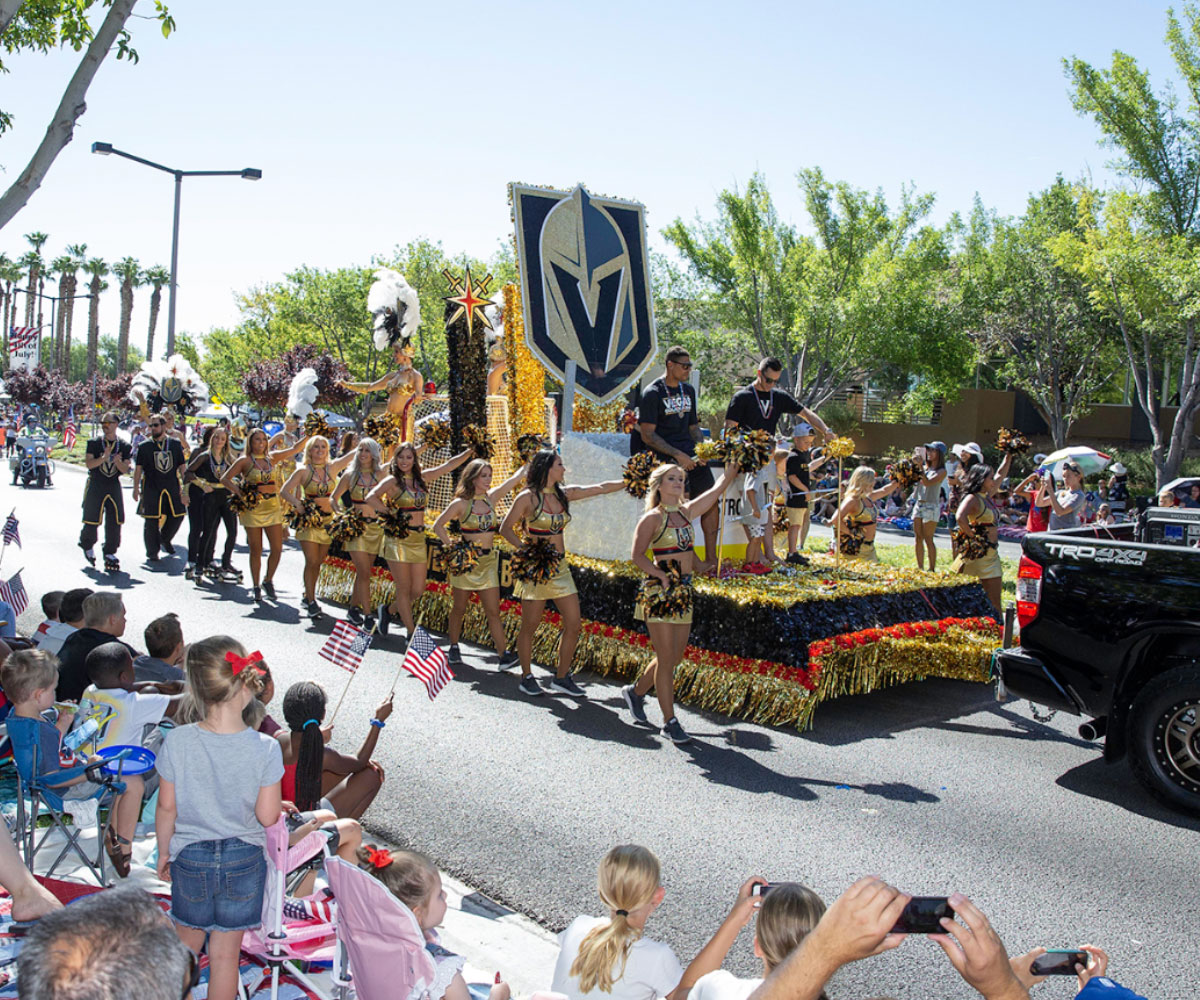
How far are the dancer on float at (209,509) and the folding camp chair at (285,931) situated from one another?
32.3 ft

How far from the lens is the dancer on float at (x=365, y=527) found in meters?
10.8

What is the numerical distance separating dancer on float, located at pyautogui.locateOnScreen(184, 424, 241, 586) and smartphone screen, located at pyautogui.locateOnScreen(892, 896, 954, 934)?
487 inches

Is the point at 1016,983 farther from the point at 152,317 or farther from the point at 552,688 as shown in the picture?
the point at 152,317

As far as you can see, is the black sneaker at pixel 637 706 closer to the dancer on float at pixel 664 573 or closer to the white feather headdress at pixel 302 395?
the dancer on float at pixel 664 573

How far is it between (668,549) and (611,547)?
2.53m

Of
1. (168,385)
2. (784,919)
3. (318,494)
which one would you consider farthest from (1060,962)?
(168,385)

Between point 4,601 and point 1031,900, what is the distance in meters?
6.72

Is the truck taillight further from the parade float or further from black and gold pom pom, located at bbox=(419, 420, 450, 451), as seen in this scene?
black and gold pom pom, located at bbox=(419, 420, 450, 451)

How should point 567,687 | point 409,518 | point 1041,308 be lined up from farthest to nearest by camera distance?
point 1041,308
point 409,518
point 567,687

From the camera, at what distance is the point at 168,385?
2127 centimetres

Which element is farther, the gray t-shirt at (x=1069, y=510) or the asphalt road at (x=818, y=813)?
the gray t-shirt at (x=1069, y=510)

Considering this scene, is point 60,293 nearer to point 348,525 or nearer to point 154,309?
point 154,309

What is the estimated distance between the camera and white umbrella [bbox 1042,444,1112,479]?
12789mm

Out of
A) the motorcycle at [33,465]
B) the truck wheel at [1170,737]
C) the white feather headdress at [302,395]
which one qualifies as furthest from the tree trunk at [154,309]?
Answer: the truck wheel at [1170,737]
